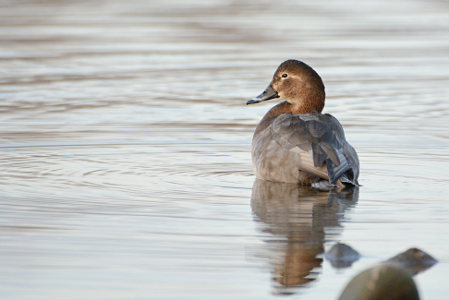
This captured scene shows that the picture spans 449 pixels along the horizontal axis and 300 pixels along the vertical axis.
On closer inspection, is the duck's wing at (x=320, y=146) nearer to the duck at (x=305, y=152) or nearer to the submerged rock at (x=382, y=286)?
the duck at (x=305, y=152)

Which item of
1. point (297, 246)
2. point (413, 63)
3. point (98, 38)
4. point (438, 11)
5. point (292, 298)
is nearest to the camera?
point (292, 298)

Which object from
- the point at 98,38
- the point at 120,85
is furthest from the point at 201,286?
the point at 98,38

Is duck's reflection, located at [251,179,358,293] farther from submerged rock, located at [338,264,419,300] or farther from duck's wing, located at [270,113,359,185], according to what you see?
submerged rock, located at [338,264,419,300]

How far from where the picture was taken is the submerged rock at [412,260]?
6.45 metres

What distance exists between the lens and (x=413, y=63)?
18078 millimetres

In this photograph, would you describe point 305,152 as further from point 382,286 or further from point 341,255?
point 382,286

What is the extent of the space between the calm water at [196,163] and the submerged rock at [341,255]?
0.07m

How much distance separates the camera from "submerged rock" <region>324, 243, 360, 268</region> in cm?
661

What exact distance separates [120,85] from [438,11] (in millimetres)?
12502

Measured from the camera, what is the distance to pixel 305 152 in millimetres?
9320

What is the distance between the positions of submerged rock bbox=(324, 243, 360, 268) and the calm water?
0.23 feet

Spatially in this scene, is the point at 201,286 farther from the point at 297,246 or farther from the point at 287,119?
the point at 287,119

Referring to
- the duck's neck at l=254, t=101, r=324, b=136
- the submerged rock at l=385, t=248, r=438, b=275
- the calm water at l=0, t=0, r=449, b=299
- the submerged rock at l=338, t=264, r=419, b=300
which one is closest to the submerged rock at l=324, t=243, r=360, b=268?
the calm water at l=0, t=0, r=449, b=299

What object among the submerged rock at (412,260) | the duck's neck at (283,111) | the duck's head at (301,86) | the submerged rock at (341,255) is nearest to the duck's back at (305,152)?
the duck's neck at (283,111)
